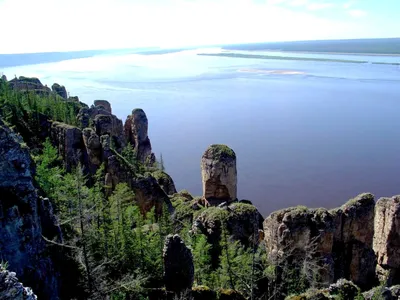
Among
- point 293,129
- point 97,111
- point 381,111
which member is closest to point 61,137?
point 97,111

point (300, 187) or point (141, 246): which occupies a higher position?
point (141, 246)

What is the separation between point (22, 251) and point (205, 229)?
11537mm

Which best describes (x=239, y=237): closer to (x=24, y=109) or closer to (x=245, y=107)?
(x=24, y=109)

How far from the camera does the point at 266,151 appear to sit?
224 ft

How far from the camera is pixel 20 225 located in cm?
1623

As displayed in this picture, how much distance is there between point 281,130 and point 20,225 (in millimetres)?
68120


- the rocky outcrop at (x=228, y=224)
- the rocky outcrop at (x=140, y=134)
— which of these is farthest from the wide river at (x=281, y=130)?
the rocky outcrop at (x=228, y=224)

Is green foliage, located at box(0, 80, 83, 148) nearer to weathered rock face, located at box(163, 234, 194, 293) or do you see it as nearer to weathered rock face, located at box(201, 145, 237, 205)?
weathered rock face, located at box(201, 145, 237, 205)

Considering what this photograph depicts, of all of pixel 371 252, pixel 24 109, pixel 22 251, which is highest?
pixel 24 109

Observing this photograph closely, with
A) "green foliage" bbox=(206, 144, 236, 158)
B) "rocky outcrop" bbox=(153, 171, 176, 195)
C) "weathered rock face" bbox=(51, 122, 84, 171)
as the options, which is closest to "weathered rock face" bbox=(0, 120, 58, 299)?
"green foliage" bbox=(206, 144, 236, 158)

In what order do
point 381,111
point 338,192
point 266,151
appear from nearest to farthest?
point 338,192 < point 266,151 < point 381,111

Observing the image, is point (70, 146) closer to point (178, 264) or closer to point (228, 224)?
point (228, 224)

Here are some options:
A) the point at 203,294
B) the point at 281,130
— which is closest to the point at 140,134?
the point at 281,130

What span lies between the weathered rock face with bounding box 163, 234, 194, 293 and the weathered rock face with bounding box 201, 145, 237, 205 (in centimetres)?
1682
